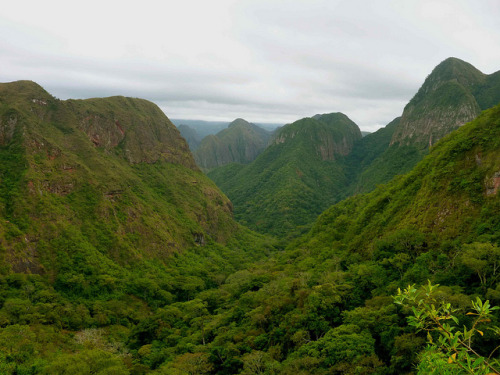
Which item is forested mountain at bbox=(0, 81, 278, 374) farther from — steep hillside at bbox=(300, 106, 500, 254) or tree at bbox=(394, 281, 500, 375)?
steep hillside at bbox=(300, 106, 500, 254)

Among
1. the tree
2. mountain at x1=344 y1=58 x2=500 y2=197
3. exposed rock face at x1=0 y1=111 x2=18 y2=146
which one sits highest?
mountain at x1=344 y1=58 x2=500 y2=197

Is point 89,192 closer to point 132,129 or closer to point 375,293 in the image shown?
point 132,129

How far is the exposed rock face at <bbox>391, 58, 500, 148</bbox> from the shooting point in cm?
13212

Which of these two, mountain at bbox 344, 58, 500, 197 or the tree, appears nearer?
the tree

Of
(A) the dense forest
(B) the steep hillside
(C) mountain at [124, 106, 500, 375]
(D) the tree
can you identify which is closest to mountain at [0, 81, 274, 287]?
(A) the dense forest

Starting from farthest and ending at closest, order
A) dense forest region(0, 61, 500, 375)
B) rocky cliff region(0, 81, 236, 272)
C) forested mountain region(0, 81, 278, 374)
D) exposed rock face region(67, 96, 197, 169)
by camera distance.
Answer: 1. exposed rock face region(67, 96, 197, 169)
2. rocky cliff region(0, 81, 236, 272)
3. forested mountain region(0, 81, 278, 374)
4. dense forest region(0, 61, 500, 375)

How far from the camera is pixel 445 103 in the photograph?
140 meters

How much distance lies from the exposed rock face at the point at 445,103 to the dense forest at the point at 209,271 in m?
91.3

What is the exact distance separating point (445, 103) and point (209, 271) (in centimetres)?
13815

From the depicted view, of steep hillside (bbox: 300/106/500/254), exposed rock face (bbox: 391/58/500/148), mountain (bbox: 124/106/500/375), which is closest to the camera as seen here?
mountain (bbox: 124/106/500/375)

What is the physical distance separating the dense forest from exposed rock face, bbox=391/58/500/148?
299ft

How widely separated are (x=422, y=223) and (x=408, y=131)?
142263mm

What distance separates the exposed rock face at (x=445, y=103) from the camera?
13212 cm

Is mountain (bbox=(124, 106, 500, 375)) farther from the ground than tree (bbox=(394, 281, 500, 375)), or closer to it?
closer to it
